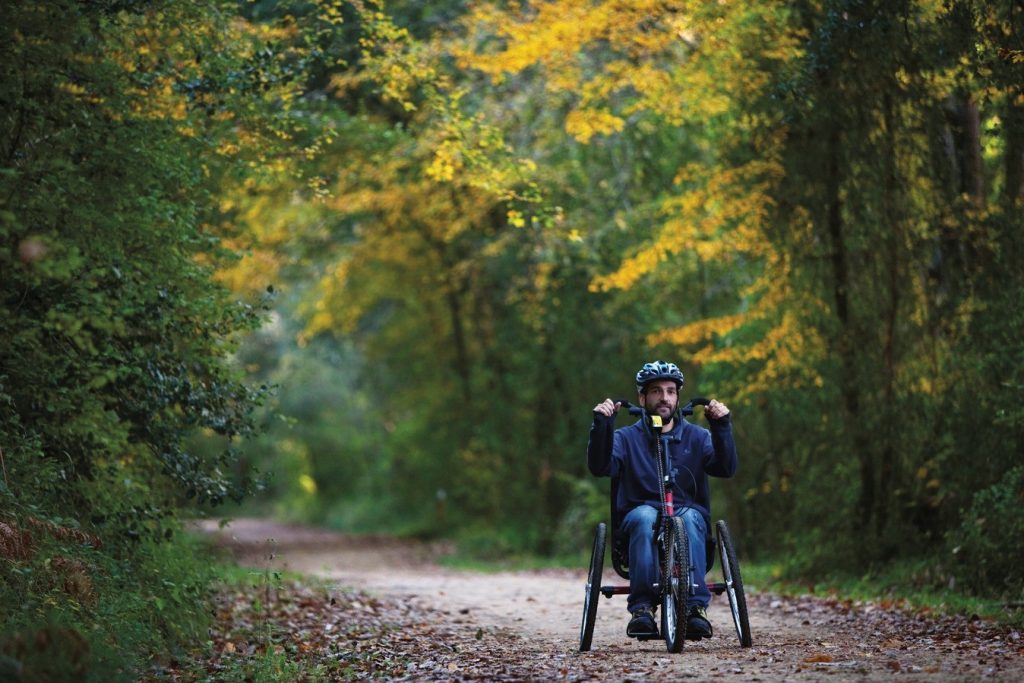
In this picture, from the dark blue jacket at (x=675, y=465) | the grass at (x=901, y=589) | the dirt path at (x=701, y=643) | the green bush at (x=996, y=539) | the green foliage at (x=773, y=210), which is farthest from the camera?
the green foliage at (x=773, y=210)

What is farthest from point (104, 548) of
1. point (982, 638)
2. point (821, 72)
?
point (821, 72)

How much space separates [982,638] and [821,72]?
5639 millimetres

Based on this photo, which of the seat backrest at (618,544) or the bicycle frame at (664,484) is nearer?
the bicycle frame at (664,484)

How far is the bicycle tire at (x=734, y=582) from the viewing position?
25.7 ft

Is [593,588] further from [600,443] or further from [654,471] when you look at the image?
[600,443]

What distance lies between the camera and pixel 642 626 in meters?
7.69

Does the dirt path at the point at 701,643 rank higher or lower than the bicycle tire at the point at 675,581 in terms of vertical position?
lower

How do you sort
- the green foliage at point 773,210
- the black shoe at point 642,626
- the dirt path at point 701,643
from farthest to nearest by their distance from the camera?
the green foliage at point 773,210
the black shoe at point 642,626
the dirt path at point 701,643

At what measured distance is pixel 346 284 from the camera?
26.1 meters

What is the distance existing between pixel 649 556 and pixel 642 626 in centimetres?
45

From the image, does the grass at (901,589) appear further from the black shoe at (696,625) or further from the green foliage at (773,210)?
the black shoe at (696,625)

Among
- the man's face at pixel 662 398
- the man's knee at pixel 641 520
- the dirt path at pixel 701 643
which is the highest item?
the man's face at pixel 662 398

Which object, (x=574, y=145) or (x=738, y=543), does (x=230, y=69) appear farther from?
(x=738, y=543)

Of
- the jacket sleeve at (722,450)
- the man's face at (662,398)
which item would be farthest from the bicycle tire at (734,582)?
the man's face at (662,398)
